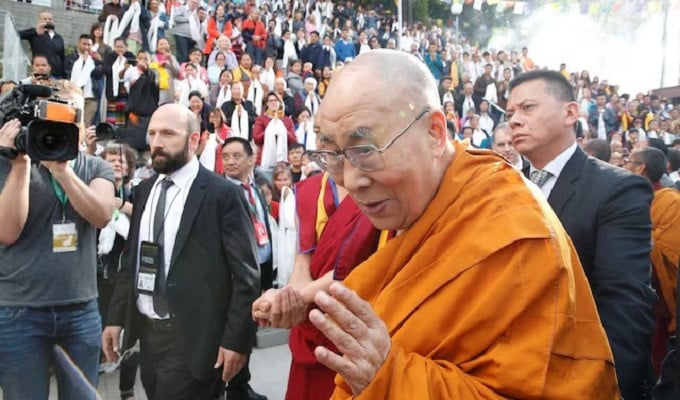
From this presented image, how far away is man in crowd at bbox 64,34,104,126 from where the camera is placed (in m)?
8.66

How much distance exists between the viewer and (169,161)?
284cm

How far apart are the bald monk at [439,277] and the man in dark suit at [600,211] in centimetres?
61

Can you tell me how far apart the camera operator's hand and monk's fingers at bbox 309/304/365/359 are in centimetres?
187

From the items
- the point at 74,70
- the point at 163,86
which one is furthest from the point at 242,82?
the point at 74,70

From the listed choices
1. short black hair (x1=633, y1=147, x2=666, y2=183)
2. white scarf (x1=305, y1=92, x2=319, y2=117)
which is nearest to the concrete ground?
short black hair (x1=633, y1=147, x2=666, y2=183)

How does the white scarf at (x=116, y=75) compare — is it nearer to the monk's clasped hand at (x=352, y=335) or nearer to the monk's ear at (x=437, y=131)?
the monk's ear at (x=437, y=131)

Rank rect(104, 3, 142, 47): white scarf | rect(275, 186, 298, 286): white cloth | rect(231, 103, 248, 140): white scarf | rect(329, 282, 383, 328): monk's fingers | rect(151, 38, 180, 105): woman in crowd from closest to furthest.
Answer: rect(329, 282, 383, 328): monk's fingers
rect(275, 186, 298, 286): white cloth
rect(231, 103, 248, 140): white scarf
rect(151, 38, 180, 105): woman in crowd
rect(104, 3, 142, 47): white scarf

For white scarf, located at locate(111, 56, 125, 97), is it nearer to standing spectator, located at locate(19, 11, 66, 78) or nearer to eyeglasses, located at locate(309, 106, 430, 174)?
standing spectator, located at locate(19, 11, 66, 78)

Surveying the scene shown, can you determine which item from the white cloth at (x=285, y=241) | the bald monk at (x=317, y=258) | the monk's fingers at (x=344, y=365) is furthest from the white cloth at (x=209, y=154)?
the monk's fingers at (x=344, y=365)

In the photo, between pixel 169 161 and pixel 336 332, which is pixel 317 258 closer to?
pixel 169 161

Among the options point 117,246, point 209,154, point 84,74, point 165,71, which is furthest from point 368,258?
point 84,74

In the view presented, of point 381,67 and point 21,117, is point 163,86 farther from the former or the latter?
point 381,67

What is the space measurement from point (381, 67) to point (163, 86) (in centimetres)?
814

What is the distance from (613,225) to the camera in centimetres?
201
